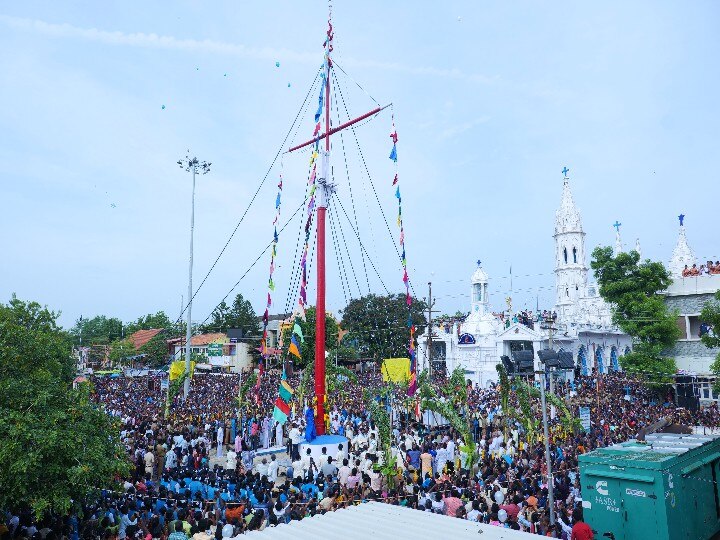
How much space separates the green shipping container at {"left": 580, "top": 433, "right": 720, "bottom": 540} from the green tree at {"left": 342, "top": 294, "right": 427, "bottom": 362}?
53.2 m

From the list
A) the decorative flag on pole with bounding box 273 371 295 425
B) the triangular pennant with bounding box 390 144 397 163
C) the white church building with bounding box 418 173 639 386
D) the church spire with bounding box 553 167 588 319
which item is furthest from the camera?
the church spire with bounding box 553 167 588 319

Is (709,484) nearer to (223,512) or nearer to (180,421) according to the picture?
(223,512)

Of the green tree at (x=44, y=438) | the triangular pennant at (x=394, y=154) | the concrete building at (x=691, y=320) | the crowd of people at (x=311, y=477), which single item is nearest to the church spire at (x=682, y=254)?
the concrete building at (x=691, y=320)

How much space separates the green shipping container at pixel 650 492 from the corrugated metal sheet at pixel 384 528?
449cm

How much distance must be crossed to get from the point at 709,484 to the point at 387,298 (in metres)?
58.1

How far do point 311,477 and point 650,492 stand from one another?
8275 mm

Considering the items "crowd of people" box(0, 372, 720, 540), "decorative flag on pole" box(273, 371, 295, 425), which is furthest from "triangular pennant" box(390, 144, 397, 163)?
"crowd of people" box(0, 372, 720, 540)

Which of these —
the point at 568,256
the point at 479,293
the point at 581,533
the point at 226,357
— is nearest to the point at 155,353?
the point at 226,357

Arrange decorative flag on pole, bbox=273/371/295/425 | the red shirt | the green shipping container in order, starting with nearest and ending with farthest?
the red shirt, the green shipping container, decorative flag on pole, bbox=273/371/295/425

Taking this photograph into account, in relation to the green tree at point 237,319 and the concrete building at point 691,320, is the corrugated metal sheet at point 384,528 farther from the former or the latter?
the green tree at point 237,319

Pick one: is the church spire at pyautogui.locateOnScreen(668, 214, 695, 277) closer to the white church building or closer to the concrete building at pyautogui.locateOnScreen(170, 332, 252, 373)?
the white church building

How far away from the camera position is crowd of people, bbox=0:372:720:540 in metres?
10.7

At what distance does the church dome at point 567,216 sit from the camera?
62.6m

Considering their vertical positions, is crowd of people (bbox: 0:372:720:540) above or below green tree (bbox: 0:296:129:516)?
below
